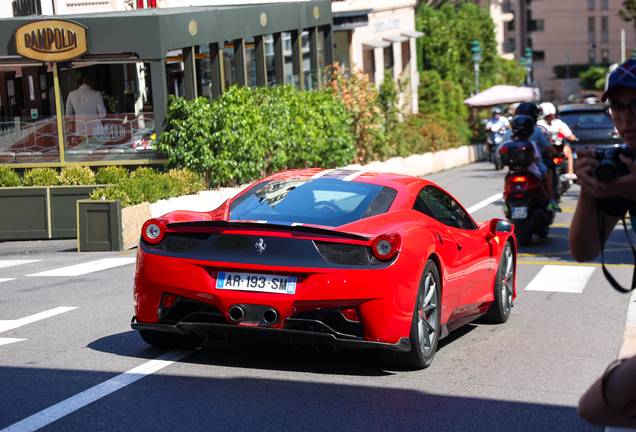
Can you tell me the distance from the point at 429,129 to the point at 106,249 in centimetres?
→ 1901

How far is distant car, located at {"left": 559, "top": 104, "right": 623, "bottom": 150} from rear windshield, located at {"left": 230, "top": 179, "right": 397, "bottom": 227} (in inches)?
666

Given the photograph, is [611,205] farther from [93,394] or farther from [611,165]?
[93,394]

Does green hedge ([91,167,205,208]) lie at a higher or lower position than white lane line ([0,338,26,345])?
higher

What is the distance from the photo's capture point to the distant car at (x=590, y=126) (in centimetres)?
2280

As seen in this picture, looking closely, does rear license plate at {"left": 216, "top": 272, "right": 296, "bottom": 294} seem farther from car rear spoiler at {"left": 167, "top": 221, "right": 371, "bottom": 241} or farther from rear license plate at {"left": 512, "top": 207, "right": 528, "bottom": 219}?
rear license plate at {"left": 512, "top": 207, "right": 528, "bottom": 219}

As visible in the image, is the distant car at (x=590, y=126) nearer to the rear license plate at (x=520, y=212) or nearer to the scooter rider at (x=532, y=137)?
the scooter rider at (x=532, y=137)

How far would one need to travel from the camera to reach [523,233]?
12891 millimetres

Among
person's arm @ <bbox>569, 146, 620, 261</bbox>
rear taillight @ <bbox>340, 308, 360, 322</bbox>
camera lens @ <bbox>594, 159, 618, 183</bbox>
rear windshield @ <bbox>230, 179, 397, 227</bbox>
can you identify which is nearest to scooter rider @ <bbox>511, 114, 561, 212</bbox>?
rear windshield @ <bbox>230, 179, 397, 227</bbox>

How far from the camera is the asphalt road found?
4902 millimetres

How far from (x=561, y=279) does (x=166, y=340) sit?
217 inches

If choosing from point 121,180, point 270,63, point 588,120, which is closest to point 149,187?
point 121,180

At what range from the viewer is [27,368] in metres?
6.06

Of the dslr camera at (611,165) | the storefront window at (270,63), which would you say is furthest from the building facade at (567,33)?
the dslr camera at (611,165)

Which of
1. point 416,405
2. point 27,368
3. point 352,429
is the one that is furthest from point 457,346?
point 27,368
